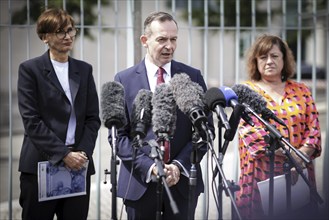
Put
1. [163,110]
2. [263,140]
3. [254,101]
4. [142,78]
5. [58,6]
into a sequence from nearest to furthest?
1. [163,110]
2. [254,101]
3. [142,78]
4. [263,140]
5. [58,6]

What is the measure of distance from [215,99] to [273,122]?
1.38 metres

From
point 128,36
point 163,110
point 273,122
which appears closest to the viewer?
point 163,110

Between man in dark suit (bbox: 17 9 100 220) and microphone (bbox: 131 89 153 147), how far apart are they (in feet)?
2.27

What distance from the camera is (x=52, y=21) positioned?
3.85m

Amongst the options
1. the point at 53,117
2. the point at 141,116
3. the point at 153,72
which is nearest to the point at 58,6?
the point at 53,117

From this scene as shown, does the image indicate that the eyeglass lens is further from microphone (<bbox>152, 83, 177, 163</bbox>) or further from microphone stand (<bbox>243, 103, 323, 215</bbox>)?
microphone stand (<bbox>243, 103, 323, 215</bbox>)

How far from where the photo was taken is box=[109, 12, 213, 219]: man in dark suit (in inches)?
143

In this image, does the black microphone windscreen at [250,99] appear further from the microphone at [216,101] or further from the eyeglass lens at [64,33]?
the eyeglass lens at [64,33]

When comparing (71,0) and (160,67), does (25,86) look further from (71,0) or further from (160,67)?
(71,0)

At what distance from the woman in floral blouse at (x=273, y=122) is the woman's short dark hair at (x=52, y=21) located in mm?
1499

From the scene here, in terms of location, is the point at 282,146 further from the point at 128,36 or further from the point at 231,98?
the point at 128,36

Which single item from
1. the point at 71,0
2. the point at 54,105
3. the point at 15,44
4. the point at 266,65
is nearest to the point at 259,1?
the point at 71,0

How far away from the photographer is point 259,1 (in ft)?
48.7

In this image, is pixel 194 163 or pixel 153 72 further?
pixel 153 72
